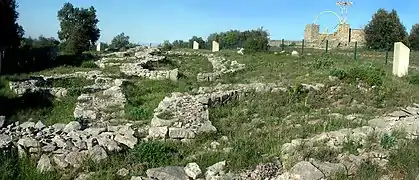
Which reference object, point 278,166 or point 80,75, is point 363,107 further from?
point 80,75

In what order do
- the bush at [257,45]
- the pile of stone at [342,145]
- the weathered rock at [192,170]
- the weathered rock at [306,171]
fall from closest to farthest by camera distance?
the weathered rock at [306,171]
the pile of stone at [342,145]
the weathered rock at [192,170]
the bush at [257,45]

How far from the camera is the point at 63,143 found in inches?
285

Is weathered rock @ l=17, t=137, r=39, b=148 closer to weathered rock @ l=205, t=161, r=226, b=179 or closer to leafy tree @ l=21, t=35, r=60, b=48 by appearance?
weathered rock @ l=205, t=161, r=226, b=179

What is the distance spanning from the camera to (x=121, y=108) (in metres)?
12.1

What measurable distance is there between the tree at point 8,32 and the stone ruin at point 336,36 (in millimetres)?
22961

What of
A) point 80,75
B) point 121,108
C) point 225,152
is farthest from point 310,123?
point 80,75

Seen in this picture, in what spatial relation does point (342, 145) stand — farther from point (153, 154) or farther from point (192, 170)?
point (153, 154)

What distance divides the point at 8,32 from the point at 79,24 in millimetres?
15787

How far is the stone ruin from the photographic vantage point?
40.7 m

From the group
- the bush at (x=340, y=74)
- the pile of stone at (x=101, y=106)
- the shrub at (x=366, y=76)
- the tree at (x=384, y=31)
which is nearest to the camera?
the pile of stone at (x=101, y=106)

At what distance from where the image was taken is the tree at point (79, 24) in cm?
4044

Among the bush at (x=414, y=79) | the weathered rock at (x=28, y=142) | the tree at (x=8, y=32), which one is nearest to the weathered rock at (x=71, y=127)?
the weathered rock at (x=28, y=142)

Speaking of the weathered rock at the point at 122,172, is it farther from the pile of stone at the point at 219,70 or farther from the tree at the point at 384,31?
the tree at the point at 384,31

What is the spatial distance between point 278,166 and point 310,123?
2.70 metres
